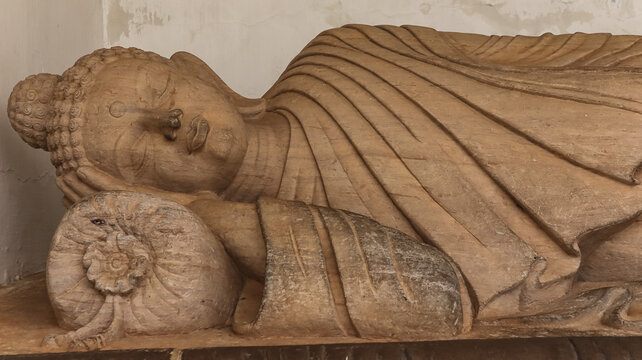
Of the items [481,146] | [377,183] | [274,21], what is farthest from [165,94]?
[274,21]

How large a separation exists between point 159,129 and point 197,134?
0.11 metres

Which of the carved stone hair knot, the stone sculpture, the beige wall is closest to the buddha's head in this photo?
the carved stone hair knot

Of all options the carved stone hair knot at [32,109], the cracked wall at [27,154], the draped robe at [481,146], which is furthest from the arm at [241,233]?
the cracked wall at [27,154]

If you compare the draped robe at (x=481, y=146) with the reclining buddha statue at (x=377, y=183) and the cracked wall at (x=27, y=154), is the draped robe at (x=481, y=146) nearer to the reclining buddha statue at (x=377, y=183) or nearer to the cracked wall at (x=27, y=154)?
the reclining buddha statue at (x=377, y=183)

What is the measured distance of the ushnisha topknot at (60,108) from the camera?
69.4 inches

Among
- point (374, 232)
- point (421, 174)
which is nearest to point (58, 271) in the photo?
point (374, 232)

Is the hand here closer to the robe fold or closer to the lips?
the lips

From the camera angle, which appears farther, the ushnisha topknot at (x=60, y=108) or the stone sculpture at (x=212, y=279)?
the ushnisha topknot at (x=60, y=108)

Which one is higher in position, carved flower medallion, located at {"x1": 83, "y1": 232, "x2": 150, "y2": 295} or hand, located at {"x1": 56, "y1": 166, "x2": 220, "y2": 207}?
hand, located at {"x1": 56, "y1": 166, "x2": 220, "y2": 207}

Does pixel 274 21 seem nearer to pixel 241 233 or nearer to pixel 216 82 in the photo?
pixel 216 82

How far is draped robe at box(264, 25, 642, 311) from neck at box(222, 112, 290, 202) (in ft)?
0.13

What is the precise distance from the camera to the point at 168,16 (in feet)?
9.75

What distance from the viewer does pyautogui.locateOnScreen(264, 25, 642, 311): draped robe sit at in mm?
1651

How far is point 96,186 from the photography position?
175 centimetres
